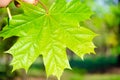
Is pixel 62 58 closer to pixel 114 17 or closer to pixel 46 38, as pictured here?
pixel 46 38

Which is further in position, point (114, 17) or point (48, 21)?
point (114, 17)

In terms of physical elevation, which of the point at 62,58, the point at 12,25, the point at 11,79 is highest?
the point at 12,25

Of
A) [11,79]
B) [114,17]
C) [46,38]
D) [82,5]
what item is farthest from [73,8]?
[114,17]

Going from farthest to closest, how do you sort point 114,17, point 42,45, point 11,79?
A: point 114,17
point 11,79
point 42,45

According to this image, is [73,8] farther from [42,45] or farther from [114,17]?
[114,17]

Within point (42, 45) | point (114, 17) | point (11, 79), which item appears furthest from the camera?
point (114, 17)

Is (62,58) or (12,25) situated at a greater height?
(12,25)
